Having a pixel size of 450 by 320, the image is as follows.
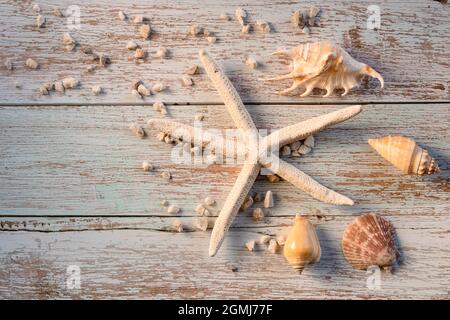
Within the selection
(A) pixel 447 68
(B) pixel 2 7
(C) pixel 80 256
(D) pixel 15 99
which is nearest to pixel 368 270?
(A) pixel 447 68

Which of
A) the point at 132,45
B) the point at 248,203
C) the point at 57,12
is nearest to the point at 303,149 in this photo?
the point at 248,203

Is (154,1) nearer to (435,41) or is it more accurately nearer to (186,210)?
(186,210)

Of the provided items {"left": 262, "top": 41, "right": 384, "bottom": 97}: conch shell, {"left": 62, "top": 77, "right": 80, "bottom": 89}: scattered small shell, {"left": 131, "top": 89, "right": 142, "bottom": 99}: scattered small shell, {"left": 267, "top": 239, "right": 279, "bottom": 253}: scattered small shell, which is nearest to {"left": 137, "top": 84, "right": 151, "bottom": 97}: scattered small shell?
{"left": 131, "top": 89, "right": 142, "bottom": 99}: scattered small shell

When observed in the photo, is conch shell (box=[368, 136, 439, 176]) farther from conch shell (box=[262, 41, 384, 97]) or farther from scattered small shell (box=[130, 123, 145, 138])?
scattered small shell (box=[130, 123, 145, 138])

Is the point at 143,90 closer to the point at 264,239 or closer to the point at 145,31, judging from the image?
the point at 145,31

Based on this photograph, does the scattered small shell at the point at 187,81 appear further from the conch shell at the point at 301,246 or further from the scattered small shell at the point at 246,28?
the conch shell at the point at 301,246

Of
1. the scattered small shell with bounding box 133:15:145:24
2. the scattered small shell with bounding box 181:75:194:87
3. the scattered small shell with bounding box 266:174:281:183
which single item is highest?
the scattered small shell with bounding box 133:15:145:24
